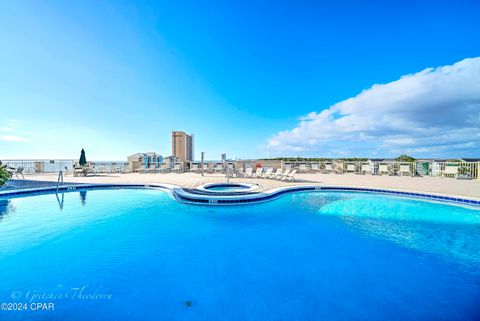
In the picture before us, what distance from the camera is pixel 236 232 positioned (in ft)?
14.5

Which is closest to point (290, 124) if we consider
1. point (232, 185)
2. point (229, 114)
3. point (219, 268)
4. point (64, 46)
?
point (229, 114)

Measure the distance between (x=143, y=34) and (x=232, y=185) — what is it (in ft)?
30.1

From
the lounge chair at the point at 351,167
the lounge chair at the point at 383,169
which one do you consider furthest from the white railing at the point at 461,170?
the lounge chair at the point at 351,167

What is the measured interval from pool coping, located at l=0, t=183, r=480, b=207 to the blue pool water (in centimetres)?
81

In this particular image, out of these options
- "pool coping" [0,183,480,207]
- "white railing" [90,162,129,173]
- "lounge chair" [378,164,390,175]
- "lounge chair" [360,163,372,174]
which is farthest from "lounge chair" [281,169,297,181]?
"white railing" [90,162,129,173]

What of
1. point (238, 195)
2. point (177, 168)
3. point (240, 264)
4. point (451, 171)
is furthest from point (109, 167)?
point (451, 171)

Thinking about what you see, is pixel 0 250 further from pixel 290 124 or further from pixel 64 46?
pixel 290 124

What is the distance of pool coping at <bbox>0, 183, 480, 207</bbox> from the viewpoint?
6512mm

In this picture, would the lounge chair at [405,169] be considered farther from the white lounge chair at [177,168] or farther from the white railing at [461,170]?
the white lounge chair at [177,168]

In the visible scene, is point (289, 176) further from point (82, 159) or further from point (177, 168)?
point (82, 159)

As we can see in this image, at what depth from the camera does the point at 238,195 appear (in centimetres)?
Result: 680

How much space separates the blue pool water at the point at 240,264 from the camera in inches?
85.3

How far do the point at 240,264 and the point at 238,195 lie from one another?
3722 millimetres

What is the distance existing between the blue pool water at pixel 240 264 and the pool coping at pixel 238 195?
81 cm
